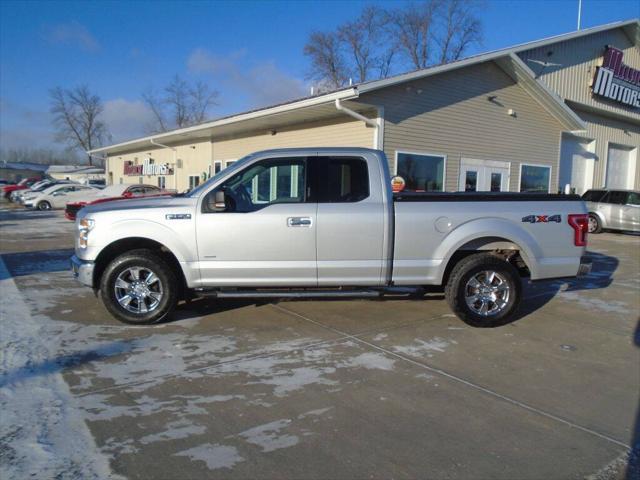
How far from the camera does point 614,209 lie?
16797 millimetres

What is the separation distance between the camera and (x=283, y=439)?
3244mm

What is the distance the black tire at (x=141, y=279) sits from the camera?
559cm

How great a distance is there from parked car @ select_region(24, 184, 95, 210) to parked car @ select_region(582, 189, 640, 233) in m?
25.2

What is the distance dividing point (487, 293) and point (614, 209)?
13.7 m

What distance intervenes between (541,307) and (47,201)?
28801 mm

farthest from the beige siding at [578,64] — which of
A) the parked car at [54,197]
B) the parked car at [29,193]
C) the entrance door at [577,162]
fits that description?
the parked car at [29,193]

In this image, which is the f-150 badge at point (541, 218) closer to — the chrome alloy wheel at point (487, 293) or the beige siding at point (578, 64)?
the chrome alloy wheel at point (487, 293)

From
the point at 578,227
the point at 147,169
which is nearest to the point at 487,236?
the point at 578,227

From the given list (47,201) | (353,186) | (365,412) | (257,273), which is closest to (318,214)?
(353,186)

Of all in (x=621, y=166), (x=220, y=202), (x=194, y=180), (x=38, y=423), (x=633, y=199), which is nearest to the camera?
(x=38, y=423)

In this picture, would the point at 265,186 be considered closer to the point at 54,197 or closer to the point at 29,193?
the point at 54,197

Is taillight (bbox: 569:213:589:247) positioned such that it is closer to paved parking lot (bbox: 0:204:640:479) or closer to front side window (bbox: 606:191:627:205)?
paved parking lot (bbox: 0:204:640:479)

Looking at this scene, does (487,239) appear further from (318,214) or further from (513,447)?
(513,447)

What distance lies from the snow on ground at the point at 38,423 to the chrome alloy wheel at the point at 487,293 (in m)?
4.28
